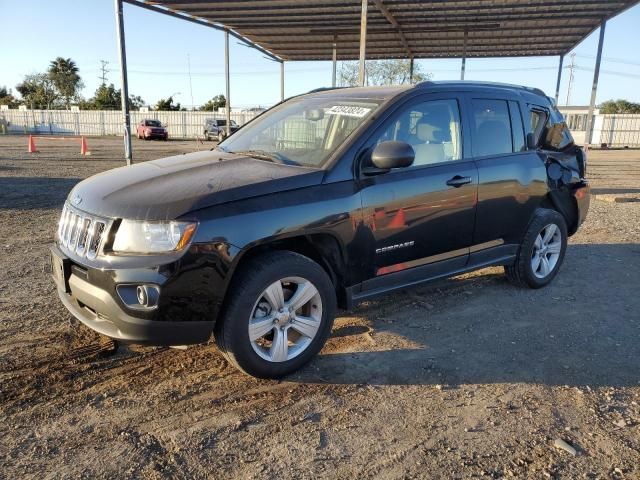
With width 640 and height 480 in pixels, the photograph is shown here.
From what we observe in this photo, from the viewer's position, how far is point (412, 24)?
14.0 m

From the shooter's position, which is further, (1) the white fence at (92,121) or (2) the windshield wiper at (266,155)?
(1) the white fence at (92,121)

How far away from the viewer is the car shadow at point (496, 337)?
11.1 ft

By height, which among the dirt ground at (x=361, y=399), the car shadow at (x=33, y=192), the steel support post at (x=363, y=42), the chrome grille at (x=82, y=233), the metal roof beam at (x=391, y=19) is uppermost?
the metal roof beam at (x=391, y=19)

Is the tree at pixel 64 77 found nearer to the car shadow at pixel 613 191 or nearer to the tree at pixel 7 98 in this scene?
the tree at pixel 7 98

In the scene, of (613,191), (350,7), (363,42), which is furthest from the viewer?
(350,7)

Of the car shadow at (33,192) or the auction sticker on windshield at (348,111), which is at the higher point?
the auction sticker on windshield at (348,111)

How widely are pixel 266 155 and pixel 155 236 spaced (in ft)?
4.34

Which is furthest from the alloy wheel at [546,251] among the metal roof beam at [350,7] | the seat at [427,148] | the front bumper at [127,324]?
the metal roof beam at [350,7]

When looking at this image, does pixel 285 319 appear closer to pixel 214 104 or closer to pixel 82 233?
pixel 82 233

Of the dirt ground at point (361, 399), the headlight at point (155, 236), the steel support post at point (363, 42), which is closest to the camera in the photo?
the dirt ground at point (361, 399)

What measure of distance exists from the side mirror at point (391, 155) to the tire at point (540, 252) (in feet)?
6.84

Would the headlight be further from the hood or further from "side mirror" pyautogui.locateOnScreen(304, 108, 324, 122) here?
"side mirror" pyautogui.locateOnScreen(304, 108, 324, 122)

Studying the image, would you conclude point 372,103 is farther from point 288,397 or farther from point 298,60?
point 298,60

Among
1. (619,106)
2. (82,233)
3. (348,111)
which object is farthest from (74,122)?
(619,106)
